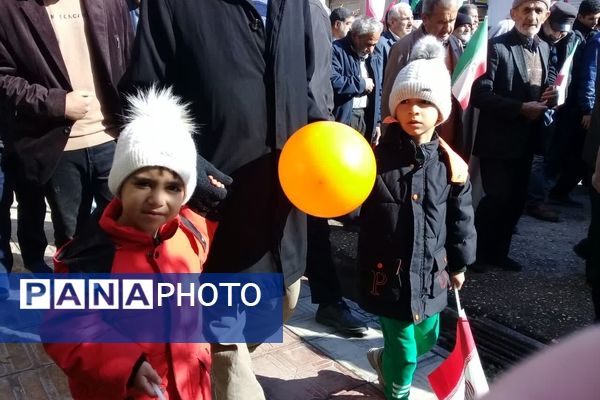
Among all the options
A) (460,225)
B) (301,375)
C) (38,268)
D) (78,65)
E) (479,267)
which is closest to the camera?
(460,225)

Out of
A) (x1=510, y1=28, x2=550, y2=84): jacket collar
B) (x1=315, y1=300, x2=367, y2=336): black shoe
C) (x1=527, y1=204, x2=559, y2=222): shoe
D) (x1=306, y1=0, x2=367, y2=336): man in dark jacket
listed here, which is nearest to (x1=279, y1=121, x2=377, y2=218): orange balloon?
(x1=306, y1=0, x2=367, y2=336): man in dark jacket

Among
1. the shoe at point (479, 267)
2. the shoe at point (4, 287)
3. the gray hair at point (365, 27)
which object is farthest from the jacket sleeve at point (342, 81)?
the shoe at point (4, 287)

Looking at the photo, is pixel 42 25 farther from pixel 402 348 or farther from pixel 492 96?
pixel 492 96

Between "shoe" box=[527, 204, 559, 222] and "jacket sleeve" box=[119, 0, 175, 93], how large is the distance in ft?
15.4

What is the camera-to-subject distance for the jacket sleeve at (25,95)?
8.86ft

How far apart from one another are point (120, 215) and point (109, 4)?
152 cm

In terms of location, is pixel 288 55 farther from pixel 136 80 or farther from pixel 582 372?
pixel 582 372

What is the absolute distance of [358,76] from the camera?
194 inches

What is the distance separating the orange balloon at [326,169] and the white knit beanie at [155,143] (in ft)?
1.19

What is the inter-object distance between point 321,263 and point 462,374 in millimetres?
1278

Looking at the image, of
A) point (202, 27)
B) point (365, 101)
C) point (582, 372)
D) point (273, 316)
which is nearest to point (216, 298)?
point (273, 316)

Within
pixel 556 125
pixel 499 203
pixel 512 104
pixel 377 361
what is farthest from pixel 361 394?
pixel 556 125

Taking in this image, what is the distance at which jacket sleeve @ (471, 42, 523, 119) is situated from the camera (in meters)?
4.00

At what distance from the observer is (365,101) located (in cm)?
525
